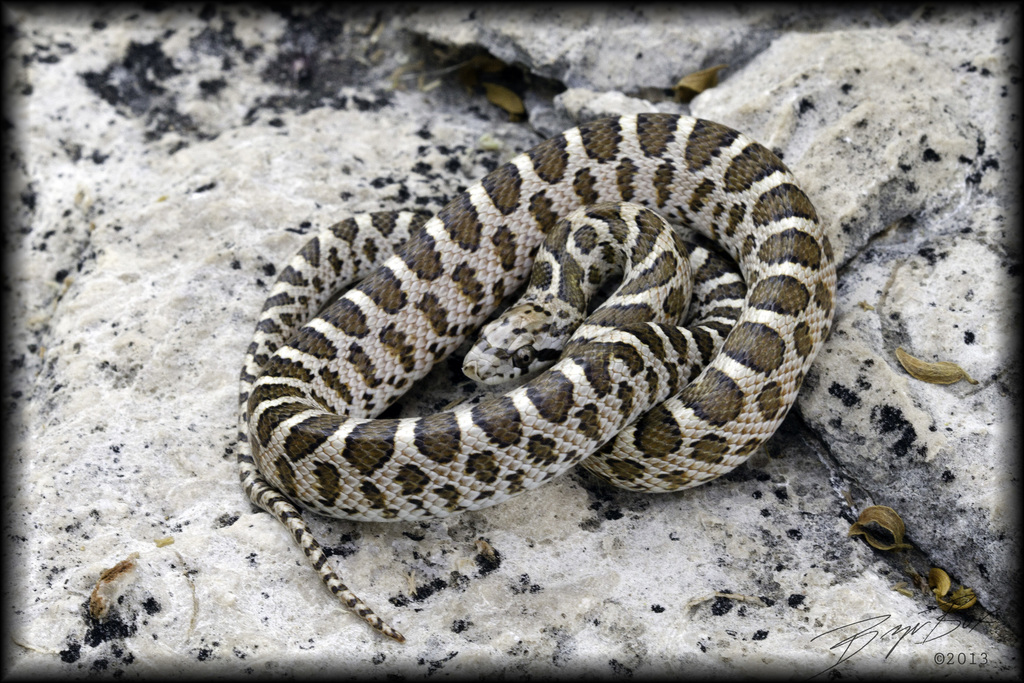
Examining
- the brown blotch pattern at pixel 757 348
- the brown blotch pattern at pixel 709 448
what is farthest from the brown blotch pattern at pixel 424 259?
the brown blotch pattern at pixel 709 448

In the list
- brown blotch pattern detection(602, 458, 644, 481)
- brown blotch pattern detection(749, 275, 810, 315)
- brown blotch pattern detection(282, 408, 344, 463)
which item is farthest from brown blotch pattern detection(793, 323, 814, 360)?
brown blotch pattern detection(282, 408, 344, 463)

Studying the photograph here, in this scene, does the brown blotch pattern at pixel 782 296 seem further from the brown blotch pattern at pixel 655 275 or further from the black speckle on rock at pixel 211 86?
the black speckle on rock at pixel 211 86

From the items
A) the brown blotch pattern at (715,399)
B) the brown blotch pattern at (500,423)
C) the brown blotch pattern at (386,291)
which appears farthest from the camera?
the brown blotch pattern at (386,291)

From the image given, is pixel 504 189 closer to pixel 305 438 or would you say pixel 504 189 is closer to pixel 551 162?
pixel 551 162

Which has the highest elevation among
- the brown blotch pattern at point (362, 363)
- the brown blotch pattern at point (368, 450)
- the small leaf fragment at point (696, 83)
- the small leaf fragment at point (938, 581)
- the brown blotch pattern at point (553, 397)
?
the small leaf fragment at point (696, 83)

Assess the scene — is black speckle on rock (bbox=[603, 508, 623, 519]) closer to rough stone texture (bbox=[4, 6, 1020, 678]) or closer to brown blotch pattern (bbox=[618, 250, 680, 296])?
rough stone texture (bbox=[4, 6, 1020, 678])
